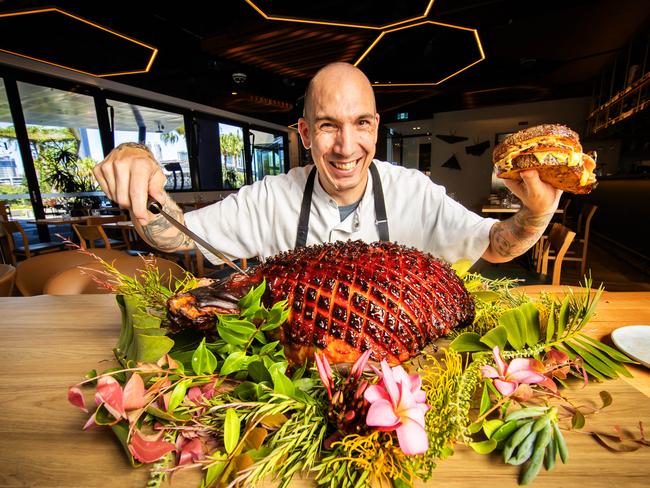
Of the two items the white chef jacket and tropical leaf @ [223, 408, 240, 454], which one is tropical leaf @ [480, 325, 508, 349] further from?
the white chef jacket

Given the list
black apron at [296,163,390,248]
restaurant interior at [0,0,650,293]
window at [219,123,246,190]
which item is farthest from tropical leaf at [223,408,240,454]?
window at [219,123,246,190]

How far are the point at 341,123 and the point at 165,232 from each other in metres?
0.96

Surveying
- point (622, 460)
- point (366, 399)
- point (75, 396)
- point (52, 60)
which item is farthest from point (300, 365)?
point (52, 60)

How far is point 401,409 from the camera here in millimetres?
437

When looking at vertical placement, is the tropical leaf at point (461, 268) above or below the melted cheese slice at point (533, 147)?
below

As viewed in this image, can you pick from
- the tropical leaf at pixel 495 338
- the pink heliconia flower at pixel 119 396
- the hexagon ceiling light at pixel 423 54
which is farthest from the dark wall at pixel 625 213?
the pink heliconia flower at pixel 119 396

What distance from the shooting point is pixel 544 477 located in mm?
471

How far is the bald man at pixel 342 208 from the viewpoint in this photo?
56.2 inches

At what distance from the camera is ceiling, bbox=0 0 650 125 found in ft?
13.5

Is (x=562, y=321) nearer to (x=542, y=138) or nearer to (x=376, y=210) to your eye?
(x=542, y=138)

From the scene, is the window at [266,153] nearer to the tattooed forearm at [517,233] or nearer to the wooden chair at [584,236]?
the wooden chair at [584,236]

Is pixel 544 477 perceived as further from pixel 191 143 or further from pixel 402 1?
pixel 191 143

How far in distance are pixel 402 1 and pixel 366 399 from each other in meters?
4.67

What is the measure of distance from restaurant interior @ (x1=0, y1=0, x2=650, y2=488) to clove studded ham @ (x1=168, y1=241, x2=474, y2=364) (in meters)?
0.15
